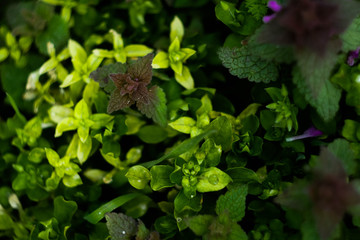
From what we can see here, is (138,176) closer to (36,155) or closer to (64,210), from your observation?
(64,210)

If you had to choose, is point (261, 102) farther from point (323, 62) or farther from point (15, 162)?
point (15, 162)

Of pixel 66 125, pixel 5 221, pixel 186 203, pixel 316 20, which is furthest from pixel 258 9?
pixel 5 221

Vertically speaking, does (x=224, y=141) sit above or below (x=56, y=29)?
below

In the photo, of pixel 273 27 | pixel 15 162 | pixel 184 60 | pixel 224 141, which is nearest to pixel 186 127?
pixel 224 141

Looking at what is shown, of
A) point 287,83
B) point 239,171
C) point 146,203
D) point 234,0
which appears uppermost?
point 234,0

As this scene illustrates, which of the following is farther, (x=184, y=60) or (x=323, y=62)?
(x=184, y=60)

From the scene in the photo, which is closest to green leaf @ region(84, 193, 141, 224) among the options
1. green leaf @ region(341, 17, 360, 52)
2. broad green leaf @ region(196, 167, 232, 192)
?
broad green leaf @ region(196, 167, 232, 192)

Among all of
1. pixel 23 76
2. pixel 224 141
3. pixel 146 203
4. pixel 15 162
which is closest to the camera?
pixel 224 141

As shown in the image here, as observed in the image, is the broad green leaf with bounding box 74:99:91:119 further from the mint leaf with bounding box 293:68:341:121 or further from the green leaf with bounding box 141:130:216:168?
the mint leaf with bounding box 293:68:341:121
